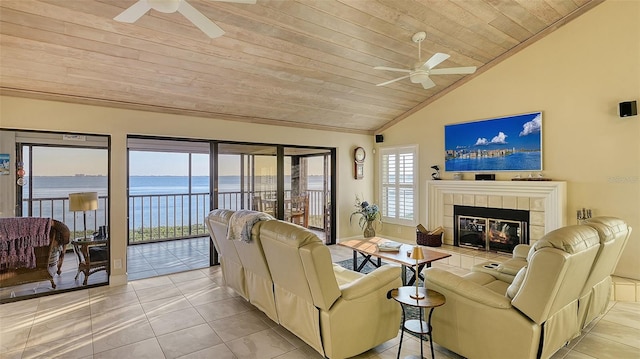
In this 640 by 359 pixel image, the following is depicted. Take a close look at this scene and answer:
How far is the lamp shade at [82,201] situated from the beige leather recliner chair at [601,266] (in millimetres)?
5610

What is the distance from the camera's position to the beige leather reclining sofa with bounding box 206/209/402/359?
2414 millimetres

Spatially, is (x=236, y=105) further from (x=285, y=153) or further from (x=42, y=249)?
(x=42, y=249)

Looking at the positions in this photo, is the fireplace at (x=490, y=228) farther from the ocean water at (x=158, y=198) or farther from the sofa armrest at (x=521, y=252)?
the ocean water at (x=158, y=198)

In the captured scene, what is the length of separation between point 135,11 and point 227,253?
2613mm

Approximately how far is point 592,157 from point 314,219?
4722 millimetres

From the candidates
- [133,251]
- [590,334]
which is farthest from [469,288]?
[133,251]

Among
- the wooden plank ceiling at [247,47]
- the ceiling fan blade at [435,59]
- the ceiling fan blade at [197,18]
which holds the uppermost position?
the wooden plank ceiling at [247,47]

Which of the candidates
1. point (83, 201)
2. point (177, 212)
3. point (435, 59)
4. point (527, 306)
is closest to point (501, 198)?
point (435, 59)

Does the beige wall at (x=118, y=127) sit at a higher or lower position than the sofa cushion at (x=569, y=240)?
higher

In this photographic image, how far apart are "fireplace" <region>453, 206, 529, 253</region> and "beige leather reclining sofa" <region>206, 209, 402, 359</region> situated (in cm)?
327

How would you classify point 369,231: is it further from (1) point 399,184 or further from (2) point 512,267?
(2) point 512,267

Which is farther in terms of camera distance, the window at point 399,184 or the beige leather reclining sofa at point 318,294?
the window at point 399,184

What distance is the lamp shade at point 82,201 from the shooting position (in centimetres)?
428

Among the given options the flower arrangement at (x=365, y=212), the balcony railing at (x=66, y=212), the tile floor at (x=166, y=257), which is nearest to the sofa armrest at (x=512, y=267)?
the flower arrangement at (x=365, y=212)
